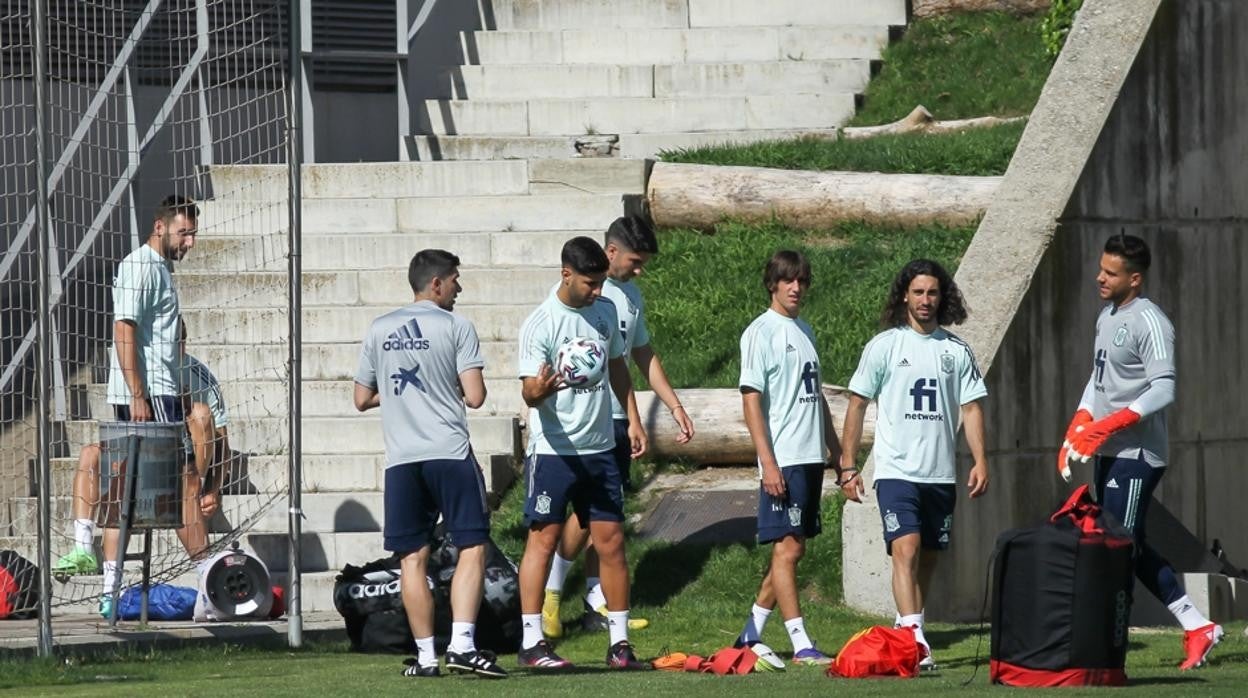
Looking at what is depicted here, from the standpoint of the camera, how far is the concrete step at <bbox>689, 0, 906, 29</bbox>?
67.1ft

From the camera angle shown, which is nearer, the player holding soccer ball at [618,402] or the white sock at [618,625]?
the white sock at [618,625]

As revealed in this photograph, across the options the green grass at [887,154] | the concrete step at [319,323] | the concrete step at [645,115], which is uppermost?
the concrete step at [645,115]

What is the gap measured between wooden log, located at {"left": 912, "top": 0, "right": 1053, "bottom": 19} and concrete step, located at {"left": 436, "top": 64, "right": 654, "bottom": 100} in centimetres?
291

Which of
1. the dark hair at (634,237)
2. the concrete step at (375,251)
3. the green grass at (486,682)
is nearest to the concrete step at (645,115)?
the concrete step at (375,251)

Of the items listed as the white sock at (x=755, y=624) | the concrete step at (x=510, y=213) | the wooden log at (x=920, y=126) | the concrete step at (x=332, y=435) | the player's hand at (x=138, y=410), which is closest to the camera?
the white sock at (x=755, y=624)

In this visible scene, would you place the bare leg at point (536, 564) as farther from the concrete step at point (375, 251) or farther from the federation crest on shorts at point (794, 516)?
the concrete step at point (375, 251)

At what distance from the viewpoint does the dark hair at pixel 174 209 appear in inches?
469

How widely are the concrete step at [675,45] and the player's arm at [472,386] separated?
35.5 ft

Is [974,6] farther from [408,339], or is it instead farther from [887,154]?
[408,339]

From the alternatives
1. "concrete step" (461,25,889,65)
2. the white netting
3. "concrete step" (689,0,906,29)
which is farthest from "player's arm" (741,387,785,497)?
"concrete step" (689,0,906,29)

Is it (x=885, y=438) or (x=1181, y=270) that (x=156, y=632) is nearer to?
(x=885, y=438)

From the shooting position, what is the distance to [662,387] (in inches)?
460

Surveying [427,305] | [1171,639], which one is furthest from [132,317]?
[1171,639]

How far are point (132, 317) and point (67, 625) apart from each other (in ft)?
5.43
